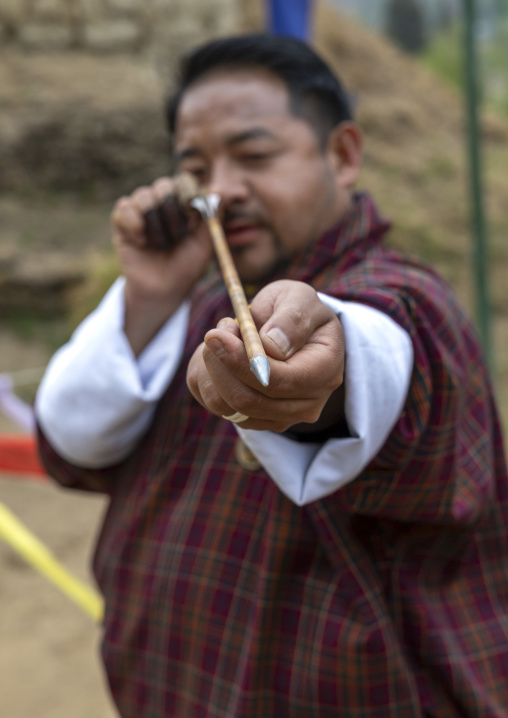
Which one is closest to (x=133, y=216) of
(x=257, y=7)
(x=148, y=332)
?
(x=148, y=332)

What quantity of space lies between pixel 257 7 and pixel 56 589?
6.04m

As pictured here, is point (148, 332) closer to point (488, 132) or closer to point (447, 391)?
point (447, 391)

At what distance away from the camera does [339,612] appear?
0.92 meters

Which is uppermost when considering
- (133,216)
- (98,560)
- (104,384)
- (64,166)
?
(133,216)

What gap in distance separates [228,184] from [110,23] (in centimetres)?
532

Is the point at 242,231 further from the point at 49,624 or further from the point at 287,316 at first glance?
the point at 49,624

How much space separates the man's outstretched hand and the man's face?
447mm

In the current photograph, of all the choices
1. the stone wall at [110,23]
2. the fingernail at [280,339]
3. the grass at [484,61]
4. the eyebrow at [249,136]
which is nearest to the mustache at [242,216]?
the eyebrow at [249,136]

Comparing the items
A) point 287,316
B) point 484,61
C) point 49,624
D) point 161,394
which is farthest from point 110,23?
point 287,316

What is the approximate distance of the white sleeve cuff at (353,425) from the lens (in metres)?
0.79

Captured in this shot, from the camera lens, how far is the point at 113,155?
5.93m

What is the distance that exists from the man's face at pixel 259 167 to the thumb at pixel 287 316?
44cm

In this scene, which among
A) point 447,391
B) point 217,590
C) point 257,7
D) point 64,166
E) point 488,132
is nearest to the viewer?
point 447,391

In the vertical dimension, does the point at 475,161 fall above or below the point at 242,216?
below
